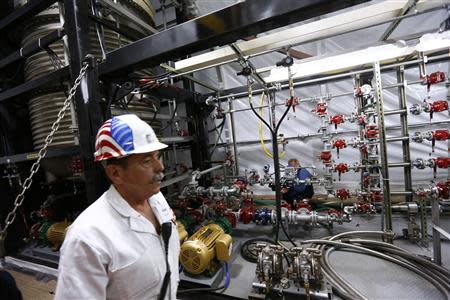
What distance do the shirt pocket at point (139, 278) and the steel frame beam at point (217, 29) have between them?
3.37 ft

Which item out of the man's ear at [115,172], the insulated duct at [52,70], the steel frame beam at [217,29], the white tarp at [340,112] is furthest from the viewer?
the white tarp at [340,112]

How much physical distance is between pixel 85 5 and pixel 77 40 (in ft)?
0.80

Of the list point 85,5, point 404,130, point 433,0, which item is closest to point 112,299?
point 85,5

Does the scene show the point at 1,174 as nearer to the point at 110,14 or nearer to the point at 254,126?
the point at 110,14

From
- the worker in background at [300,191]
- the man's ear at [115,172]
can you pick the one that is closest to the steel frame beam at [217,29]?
the man's ear at [115,172]

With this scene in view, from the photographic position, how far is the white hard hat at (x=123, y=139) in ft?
2.39

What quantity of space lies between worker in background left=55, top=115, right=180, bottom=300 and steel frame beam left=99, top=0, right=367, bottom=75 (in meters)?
0.58

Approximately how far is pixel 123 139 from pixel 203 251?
3.49 feet

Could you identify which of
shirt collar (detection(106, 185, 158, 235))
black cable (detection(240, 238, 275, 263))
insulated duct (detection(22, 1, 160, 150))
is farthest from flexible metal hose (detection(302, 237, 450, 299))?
insulated duct (detection(22, 1, 160, 150))

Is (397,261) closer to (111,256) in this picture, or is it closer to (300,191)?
(300,191)

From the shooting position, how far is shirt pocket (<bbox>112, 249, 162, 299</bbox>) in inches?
27.4

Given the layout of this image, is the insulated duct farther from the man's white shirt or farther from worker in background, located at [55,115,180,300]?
the man's white shirt

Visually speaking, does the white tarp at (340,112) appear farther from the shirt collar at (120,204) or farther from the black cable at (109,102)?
the shirt collar at (120,204)

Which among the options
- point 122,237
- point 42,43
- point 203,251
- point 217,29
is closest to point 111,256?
point 122,237
